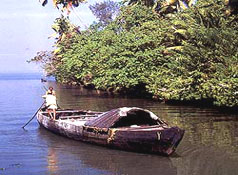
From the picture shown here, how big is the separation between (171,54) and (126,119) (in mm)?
15961

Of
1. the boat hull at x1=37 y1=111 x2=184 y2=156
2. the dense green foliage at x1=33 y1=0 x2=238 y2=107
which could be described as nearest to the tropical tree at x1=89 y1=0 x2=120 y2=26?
the dense green foliage at x1=33 y1=0 x2=238 y2=107

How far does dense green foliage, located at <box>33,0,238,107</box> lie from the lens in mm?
23016

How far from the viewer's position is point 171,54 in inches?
1168

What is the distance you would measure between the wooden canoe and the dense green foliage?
347 inches

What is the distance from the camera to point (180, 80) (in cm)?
2588

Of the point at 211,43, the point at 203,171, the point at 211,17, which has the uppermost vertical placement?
the point at 211,17

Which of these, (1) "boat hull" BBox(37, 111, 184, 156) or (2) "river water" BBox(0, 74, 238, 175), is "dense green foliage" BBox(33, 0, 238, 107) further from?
(1) "boat hull" BBox(37, 111, 184, 156)

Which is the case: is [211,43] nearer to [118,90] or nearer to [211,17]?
[211,17]

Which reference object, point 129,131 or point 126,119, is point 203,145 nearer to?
point 126,119

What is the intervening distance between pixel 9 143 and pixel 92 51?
77.6ft

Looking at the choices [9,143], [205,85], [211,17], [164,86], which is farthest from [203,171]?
[164,86]

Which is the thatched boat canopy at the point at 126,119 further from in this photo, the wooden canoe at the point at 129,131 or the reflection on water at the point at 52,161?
the reflection on water at the point at 52,161

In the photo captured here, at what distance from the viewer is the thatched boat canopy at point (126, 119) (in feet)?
46.0

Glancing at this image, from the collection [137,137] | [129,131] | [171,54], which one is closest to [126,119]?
[129,131]
